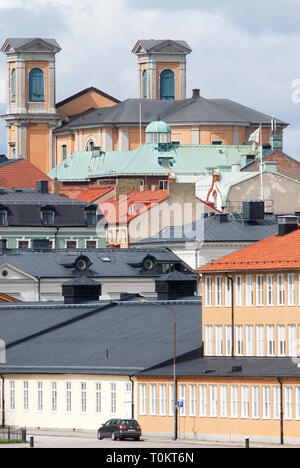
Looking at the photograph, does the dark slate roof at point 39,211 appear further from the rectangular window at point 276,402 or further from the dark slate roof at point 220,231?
the rectangular window at point 276,402

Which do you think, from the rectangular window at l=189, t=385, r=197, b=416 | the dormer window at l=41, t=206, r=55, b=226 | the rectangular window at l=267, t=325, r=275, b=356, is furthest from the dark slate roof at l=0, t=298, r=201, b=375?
the dormer window at l=41, t=206, r=55, b=226

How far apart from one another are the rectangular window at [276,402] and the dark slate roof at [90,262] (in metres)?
58.1

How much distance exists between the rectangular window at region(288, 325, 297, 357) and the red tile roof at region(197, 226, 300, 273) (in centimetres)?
288

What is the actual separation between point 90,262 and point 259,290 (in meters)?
52.6

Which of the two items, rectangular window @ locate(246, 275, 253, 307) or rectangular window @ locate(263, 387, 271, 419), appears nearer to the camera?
rectangular window @ locate(263, 387, 271, 419)

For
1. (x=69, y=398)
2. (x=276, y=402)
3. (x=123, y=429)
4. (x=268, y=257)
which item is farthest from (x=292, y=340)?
(x=69, y=398)

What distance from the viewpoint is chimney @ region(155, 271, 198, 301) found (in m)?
130

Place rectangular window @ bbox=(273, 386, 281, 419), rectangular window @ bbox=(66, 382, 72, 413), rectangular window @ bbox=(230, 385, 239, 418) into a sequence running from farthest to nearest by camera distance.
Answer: rectangular window @ bbox=(66, 382, 72, 413)
rectangular window @ bbox=(230, 385, 239, 418)
rectangular window @ bbox=(273, 386, 281, 419)

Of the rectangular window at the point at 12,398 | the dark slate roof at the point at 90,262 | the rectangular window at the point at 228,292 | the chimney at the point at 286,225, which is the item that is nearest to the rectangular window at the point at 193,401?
the rectangular window at the point at 228,292

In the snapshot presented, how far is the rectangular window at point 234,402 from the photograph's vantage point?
341 feet

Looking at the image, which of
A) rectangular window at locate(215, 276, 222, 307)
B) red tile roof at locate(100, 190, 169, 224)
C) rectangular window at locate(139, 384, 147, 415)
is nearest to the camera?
rectangular window at locate(139, 384, 147, 415)

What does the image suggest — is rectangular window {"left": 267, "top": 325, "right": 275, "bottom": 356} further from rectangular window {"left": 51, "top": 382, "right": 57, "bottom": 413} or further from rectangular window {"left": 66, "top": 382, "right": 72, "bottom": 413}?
rectangular window {"left": 51, "top": 382, "right": 57, "bottom": 413}

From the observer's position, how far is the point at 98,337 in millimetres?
119562
